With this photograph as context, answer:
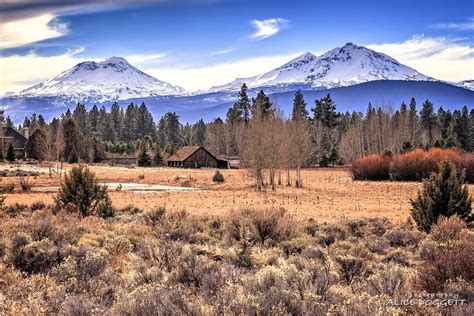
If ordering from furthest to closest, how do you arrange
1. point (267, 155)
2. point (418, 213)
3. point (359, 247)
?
point (267, 155) → point (418, 213) → point (359, 247)

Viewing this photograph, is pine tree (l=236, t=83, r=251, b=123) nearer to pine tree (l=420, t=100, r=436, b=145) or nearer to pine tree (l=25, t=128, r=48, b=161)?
pine tree (l=420, t=100, r=436, b=145)

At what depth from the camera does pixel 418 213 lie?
16125 millimetres

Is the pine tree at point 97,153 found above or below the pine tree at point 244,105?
below

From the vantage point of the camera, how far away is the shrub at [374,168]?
50562 mm

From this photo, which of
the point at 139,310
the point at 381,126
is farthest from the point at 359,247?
the point at 381,126

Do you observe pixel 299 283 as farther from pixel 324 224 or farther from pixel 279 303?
pixel 324 224

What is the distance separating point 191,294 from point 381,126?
82705 mm

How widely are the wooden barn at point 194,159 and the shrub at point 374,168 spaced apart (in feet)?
104

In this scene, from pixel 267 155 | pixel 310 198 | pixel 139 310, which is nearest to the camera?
pixel 139 310

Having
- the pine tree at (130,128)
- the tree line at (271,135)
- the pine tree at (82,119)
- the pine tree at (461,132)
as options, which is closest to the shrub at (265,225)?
the tree line at (271,135)

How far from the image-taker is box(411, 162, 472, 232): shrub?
15773mm

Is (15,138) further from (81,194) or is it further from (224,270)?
(224,270)

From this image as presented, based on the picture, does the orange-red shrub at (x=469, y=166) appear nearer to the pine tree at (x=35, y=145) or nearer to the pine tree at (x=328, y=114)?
the pine tree at (x=328, y=114)

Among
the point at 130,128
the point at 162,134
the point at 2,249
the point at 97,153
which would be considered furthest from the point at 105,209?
the point at 130,128
